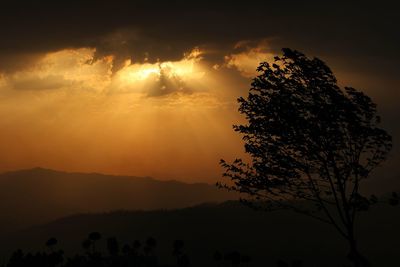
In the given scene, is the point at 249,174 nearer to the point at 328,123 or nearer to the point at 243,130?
the point at 243,130

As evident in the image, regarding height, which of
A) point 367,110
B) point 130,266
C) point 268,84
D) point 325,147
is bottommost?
point 130,266

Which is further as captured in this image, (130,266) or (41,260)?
(130,266)

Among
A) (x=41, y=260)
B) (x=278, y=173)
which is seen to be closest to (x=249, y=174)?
(x=278, y=173)

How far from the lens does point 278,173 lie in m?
40.7

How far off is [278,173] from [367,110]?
8.89 m

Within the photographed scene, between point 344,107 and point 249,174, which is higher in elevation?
point 344,107

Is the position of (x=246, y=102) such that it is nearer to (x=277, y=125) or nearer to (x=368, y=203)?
(x=277, y=125)

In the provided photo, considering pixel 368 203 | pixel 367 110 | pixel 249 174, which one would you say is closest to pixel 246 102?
pixel 249 174

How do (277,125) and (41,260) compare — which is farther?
(41,260)

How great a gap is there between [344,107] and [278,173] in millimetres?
7574

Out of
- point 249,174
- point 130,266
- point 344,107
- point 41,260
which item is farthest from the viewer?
point 130,266

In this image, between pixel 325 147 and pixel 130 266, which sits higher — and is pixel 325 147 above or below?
above

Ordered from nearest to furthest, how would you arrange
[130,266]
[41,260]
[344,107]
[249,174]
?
[344,107], [249,174], [41,260], [130,266]

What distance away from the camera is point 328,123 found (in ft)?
129
